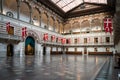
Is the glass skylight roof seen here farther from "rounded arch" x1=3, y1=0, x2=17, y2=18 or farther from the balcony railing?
the balcony railing

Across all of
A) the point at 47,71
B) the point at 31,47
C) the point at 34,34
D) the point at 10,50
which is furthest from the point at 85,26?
the point at 47,71

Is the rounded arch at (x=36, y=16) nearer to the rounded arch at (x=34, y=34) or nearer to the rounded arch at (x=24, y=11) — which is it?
the rounded arch at (x=24, y=11)

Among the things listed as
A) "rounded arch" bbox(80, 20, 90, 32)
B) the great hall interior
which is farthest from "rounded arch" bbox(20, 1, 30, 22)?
"rounded arch" bbox(80, 20, 90, 32)

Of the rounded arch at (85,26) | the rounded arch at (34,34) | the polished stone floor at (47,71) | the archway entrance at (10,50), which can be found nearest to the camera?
the polished stone floor at (47,71)

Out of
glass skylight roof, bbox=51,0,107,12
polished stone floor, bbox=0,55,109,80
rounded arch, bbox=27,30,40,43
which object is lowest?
polished stone floor, bbox=0,55,109,80

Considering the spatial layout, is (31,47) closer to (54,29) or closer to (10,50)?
(10,50)

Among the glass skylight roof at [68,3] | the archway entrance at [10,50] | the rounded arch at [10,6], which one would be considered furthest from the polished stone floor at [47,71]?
the glass skylight roof at [68,3]

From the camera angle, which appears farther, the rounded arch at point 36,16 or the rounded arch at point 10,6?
the rounded arch at point 36,16

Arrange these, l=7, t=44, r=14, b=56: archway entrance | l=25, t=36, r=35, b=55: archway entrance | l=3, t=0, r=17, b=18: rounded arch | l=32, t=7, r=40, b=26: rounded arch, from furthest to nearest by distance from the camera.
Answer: l=32, t=7, r=40, b=26: rounded arch
l=25, t=36, r=35, b=55: archway entrance
l=3, t=0, r=17, b=18: rounded arch
l=7, t=44, r=14, b=56: archway entrance

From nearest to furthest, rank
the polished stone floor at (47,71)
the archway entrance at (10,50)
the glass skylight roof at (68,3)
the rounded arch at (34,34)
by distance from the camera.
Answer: the polished stone floor at (47,71), the archway entrance at (10,50), the rounded arch at (34,34), the glass skylight roof at (68,3)

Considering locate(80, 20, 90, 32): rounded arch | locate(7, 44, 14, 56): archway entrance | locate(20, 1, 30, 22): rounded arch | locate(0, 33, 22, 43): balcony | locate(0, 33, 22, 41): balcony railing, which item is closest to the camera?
locate(0, 33, 22, 41): balcony railing

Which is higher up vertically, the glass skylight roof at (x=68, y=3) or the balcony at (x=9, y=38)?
the glass skylight roof at (x=68, y=3)

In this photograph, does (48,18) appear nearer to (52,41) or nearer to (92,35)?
(52,41)

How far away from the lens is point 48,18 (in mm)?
41469
